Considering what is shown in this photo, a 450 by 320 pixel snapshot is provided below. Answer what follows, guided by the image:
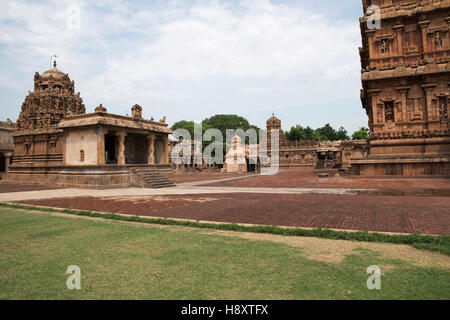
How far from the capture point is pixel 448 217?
6.99 meters

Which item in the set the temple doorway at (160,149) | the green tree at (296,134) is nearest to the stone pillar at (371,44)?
the temple doorway at (160,149)

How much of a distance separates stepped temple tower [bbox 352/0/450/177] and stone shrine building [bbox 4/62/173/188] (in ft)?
50.3

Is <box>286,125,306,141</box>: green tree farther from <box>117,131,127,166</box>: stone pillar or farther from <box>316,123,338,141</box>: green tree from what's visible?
<box>117,131,127,166</box>: stone pillar

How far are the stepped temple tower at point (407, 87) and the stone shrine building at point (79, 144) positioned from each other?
1533 cm

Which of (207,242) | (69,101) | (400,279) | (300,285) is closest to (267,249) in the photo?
(207,242)

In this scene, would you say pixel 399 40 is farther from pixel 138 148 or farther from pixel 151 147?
pixel 138 148

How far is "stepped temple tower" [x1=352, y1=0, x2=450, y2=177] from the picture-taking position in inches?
744

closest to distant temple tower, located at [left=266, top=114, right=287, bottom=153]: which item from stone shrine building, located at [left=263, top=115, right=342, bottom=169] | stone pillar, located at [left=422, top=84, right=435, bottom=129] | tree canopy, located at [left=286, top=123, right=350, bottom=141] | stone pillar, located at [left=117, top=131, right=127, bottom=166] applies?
stone shrine building, located at [left=263, top=115, right=342, bottom=169]

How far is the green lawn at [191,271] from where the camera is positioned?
3213 mm

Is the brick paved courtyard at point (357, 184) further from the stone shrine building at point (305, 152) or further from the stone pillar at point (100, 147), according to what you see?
the stone shrine building at point (305, 152)

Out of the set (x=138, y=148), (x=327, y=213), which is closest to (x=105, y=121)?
(x=138, y=148)

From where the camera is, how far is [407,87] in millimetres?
20062

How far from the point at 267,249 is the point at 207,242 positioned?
1.18m
